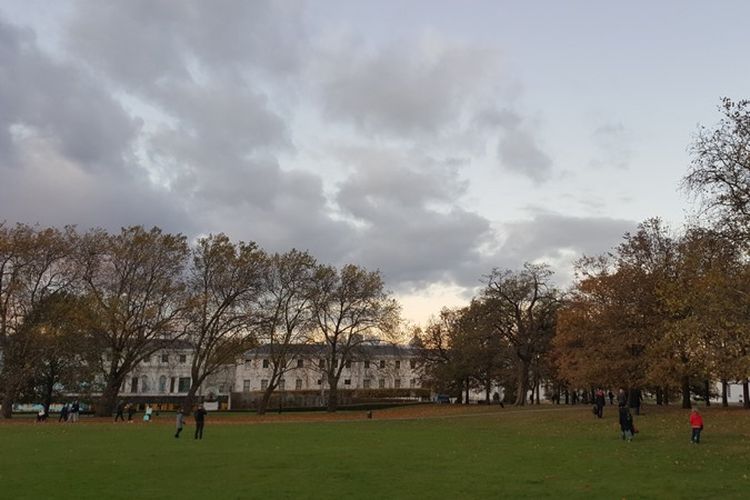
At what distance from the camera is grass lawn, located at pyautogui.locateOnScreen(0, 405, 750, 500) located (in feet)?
49.2

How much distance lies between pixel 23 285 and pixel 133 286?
8.51m

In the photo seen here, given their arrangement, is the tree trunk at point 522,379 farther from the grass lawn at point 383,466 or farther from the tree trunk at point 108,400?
the tree trunk at point 108,400

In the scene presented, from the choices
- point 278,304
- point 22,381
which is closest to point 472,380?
point 278,304

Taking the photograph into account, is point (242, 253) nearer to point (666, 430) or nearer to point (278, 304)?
point (278, 304)

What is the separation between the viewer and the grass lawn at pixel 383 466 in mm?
14992

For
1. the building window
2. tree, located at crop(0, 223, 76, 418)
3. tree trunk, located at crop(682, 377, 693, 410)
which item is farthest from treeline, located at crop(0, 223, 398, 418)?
the building window

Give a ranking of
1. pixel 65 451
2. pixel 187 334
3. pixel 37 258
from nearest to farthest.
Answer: pixel 65 451 < pixel 37 258 < pixel 187 334

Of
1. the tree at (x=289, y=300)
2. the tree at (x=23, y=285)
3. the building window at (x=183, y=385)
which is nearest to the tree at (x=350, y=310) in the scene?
the tree at (x=289, y=300)

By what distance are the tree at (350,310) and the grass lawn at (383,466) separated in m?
36.1

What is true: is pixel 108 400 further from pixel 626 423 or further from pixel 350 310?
pixel 626 423

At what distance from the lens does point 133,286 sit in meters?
56.5

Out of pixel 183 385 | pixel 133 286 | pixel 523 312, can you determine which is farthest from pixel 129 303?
pixel 183 385

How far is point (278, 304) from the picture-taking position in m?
65.6

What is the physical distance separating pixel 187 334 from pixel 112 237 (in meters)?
10.8
